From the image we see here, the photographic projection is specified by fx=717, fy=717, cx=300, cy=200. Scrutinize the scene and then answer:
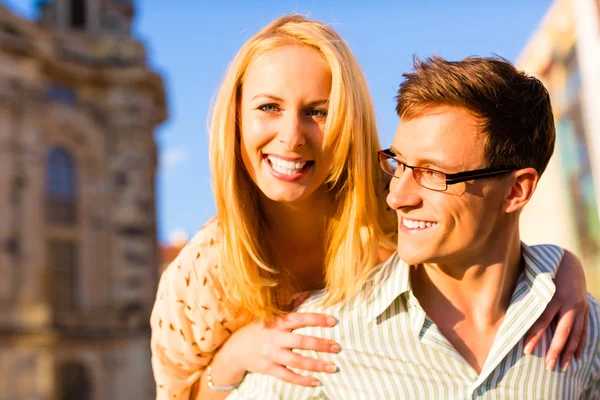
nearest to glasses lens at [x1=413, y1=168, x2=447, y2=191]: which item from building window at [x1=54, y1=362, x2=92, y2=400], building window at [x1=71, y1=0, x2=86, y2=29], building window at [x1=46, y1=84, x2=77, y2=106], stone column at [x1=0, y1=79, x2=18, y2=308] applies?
stone column at [x1=0, y1=79, x2=18, y2=308]

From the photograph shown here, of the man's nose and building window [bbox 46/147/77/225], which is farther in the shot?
building window [bbox 46/147/77/225]

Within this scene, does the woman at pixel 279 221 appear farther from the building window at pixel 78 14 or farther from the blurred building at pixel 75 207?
the building window at pixel 78 14

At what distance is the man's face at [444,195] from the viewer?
8.72 feet

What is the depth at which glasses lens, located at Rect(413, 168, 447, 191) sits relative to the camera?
2.66m

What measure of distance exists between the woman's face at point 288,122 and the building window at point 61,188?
68.8 ft

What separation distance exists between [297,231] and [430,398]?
4.22 feet

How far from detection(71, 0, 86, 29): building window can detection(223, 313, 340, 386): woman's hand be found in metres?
25.4

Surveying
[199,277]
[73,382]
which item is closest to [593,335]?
[199,277]

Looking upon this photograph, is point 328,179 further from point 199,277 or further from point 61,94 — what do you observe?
point 61,94

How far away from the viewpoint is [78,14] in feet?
88.3

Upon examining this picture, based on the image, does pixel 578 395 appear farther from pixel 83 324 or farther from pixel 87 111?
pixel 87 111

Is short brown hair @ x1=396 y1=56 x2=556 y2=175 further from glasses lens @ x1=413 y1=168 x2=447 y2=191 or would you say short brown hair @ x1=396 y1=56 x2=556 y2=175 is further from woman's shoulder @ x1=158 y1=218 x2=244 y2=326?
woman's shoulder @ x1=158 y1=218 x2=244 y2=326

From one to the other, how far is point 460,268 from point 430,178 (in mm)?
436

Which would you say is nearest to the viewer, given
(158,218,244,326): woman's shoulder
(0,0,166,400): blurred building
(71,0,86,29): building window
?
(158,218,244,326): woman's shoulder
